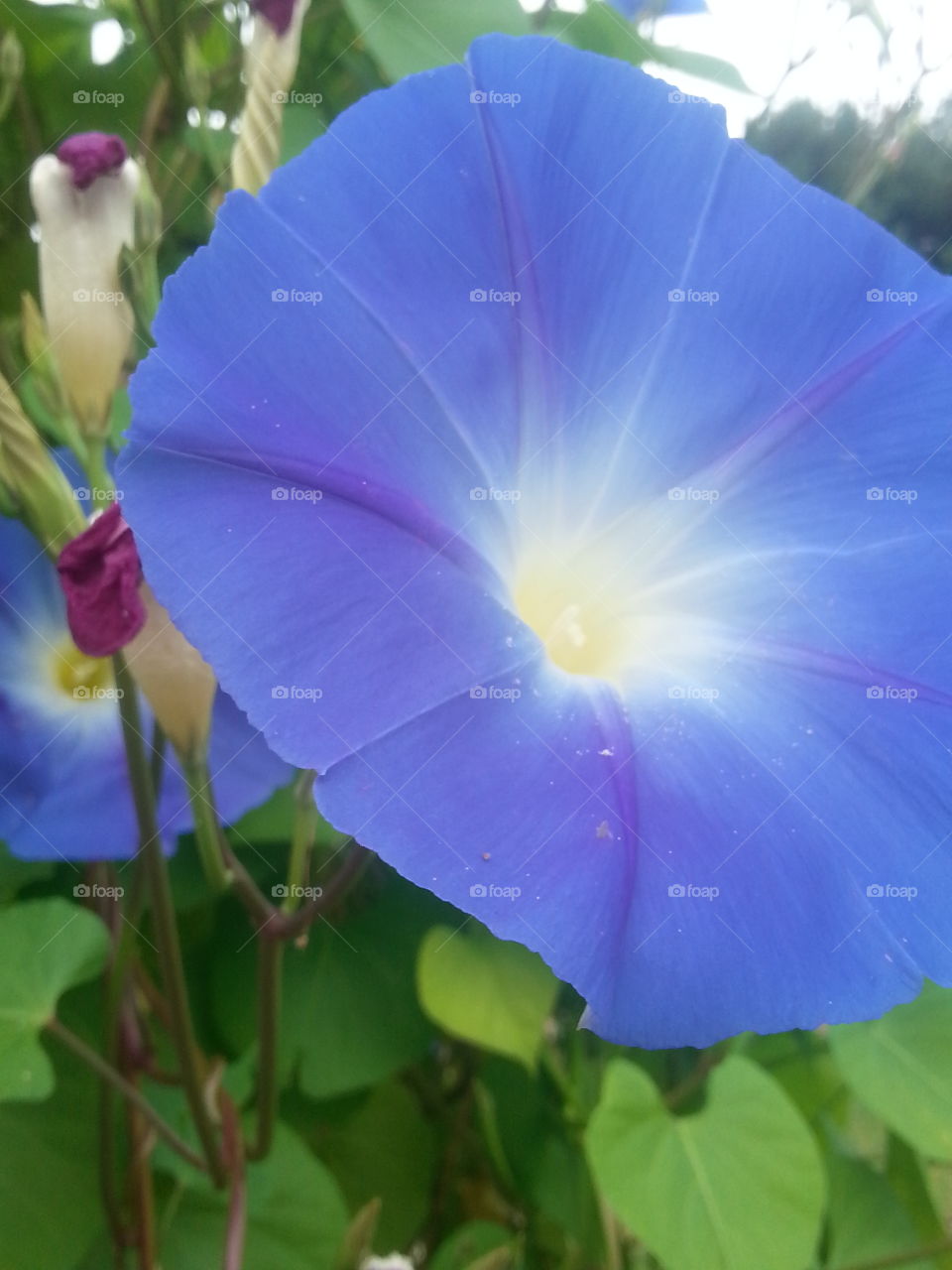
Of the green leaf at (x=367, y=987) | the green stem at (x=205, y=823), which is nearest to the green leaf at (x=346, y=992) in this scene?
the green leaf at (x=367, y=987)

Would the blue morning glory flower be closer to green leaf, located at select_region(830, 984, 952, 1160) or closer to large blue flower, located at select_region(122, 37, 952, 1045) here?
large blue flower, located at select_region(122, 37, 952, 1045)

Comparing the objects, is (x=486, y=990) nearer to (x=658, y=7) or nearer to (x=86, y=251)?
(x=86, y=251)

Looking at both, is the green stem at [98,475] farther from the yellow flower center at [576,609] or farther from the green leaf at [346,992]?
the green leaf at [346,992]

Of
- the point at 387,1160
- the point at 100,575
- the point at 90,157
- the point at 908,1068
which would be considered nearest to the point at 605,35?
the point at 90,157

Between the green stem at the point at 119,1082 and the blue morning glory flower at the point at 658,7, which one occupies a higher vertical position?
the blue morning glory flower at the point at 658,7

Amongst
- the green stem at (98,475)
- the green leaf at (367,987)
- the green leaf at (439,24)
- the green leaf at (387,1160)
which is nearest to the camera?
the green stem at (98,475)

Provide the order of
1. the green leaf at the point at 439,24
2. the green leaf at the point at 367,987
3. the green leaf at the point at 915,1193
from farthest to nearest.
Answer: the green leaf at the point at 915,1193
the green leaf at the point at 367,987
the green leaf at the point at 439,24

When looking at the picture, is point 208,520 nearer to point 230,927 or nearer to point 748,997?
point 748,997
